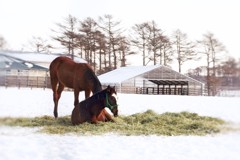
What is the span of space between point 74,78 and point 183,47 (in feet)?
17.5

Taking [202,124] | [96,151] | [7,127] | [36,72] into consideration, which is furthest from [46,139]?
[36,72]

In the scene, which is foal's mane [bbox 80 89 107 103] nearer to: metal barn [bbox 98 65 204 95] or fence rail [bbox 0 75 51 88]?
fence rail [bbox 0 75 51 88]

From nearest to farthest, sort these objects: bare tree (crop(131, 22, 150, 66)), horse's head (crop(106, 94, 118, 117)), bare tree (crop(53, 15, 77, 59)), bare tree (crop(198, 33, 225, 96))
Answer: horse's head (crop(106, 94, 118, 117)), bare tree (crop(53, 15, 77, 59)), bare tree (crop(198, 33, 225, 96)), bare tree (crop(131, 22, 150, 66))

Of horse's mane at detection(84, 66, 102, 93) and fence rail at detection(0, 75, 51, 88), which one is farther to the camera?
fence rail at detection(0, 75, 51, 88)

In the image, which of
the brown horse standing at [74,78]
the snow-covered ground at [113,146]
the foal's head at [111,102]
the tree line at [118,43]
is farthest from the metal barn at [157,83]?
the snow-covered ground at [113,146]

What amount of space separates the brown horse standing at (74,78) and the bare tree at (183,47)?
4.30 metres

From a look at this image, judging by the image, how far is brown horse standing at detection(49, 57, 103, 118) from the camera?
5.82 metres

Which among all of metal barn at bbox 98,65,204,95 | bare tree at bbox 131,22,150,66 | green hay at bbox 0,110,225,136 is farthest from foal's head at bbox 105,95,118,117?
metal barn at bbox 98,65,204,95

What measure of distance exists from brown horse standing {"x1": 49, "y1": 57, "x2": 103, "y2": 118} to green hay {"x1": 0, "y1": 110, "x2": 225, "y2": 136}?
59 cm

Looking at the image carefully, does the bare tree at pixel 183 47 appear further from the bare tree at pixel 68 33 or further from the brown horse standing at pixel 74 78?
the brown horse standing at pixel 74 78

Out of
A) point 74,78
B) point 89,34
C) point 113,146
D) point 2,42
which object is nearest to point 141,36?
point 89,34

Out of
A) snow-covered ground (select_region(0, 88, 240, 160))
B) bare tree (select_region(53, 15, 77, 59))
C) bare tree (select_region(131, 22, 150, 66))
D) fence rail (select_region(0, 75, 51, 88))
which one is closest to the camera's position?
snow-covered ground (select_region(0, 88, 240, 160))

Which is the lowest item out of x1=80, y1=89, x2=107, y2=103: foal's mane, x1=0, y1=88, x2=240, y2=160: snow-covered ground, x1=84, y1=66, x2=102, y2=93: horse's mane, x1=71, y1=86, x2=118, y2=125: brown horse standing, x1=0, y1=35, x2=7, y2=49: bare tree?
x1=0, y1=88, x2=240, y2=160: snow-covered ground

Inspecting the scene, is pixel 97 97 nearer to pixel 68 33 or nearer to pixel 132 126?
pixel 132 126
